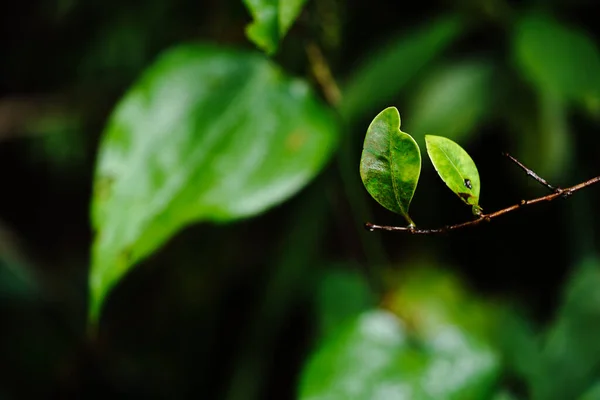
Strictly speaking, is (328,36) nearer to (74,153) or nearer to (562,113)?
(562,113)

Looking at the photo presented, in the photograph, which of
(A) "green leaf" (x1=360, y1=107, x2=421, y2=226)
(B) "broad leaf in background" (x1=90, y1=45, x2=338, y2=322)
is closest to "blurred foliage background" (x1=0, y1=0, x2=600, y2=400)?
(B) "broad leaf in background" (x1=90, y1=45, x2=338, y2=322)

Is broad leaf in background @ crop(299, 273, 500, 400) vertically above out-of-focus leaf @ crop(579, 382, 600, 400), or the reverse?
out-of-focus leaf @ crop(579, 382, 600, 400)

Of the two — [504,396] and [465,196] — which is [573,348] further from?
[465,196]

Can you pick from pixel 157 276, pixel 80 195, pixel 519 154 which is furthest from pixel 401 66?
pixel 80 195

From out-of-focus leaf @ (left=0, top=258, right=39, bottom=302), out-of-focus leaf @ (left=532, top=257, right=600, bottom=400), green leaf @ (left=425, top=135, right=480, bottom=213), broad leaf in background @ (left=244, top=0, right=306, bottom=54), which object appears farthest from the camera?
out-of-focus leaf @ (left=0, top=258, right=39, bottom=302)

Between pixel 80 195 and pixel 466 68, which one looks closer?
pixel 466 68

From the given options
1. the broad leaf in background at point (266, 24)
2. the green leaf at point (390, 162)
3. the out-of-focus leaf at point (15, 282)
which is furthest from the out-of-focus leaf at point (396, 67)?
the out-of-focus leaf at point (15, 282)

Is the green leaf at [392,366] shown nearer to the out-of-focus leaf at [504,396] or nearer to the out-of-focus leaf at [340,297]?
the out-of-focus leaf at [504,396]

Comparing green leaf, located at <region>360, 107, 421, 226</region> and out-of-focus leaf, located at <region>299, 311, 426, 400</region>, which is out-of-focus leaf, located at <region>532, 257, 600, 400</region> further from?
green leaf, located at <region>360, 107, 421, 226</region>
